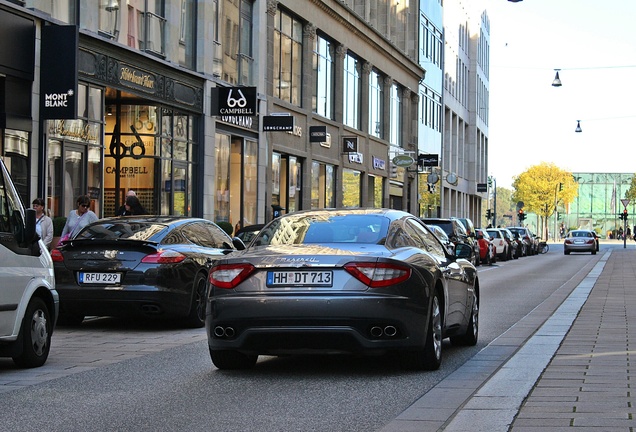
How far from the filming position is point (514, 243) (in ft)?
180

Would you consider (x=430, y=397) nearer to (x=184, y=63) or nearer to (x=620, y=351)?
(x=620, y=351)

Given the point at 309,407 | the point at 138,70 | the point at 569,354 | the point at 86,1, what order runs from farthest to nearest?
the point at 138,70
the point at 86,1
the point at 569,354
the point at 309,407

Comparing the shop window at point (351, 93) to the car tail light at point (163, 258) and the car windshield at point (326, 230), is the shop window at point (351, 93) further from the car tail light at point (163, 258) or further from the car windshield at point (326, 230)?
the car windshield at point (326, 230)

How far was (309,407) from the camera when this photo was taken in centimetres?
793

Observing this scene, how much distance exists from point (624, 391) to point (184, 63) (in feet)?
78.1

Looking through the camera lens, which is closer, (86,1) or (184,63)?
(86,1)

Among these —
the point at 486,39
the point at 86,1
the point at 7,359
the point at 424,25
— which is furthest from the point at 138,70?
the point at 486,39

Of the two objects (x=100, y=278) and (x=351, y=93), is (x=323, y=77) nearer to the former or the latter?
(x=351, y=93)

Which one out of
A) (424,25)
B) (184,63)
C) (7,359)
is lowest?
(7,359)

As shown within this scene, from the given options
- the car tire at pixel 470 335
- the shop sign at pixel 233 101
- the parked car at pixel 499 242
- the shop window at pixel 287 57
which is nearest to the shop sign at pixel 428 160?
the parked car at pixel 499 242

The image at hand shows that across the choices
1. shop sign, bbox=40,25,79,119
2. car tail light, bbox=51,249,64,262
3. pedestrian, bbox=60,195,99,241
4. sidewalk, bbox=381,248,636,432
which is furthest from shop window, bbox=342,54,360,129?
sidewalk, bbox=381,248,636,432

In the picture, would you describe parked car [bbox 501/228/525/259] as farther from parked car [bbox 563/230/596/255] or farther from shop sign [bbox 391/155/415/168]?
parked car [bbox 563/230/596/255]

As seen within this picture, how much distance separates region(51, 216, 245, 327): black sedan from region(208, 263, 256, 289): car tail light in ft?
12.3

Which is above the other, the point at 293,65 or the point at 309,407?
the point at 293,65
